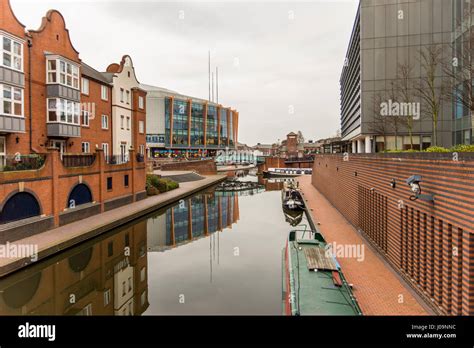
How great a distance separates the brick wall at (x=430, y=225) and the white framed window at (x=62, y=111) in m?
18.6

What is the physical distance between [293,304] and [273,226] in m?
15.5

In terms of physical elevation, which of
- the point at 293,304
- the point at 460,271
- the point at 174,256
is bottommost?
the point at 174,256

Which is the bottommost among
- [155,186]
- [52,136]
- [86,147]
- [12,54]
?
[155,186]

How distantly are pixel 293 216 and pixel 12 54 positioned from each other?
68.5 ft

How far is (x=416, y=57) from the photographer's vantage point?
28.0m

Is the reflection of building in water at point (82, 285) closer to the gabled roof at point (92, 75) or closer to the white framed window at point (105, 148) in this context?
the white framed window at point (105, 148)

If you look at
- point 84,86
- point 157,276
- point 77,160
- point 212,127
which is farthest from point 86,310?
point 212,127

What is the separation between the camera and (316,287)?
319 inches

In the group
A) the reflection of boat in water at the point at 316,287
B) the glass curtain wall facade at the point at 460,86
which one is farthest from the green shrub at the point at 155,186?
the glass curtain wall facade at the point at 460,86

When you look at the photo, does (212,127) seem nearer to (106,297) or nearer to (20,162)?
(20,162)

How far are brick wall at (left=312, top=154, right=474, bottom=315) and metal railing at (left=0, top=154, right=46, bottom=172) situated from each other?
15951mm
